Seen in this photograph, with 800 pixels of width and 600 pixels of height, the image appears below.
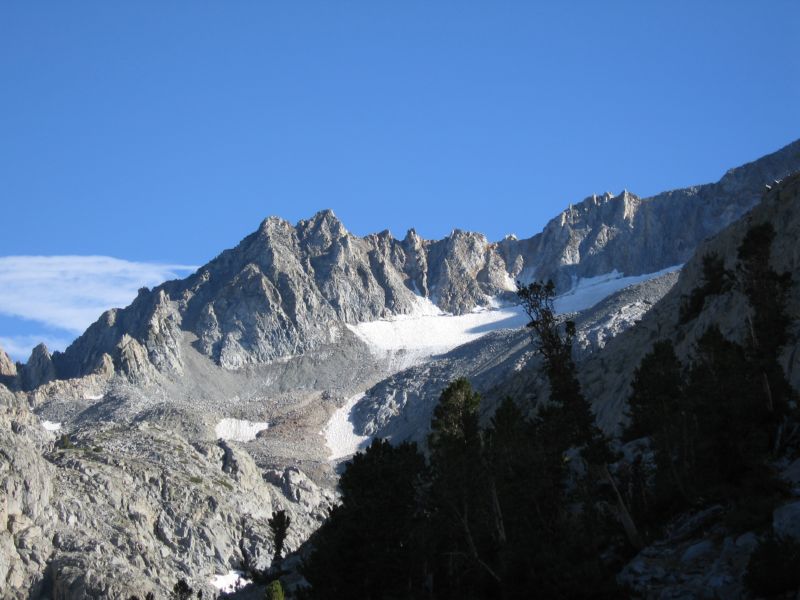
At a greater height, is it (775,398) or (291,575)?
(775,398)

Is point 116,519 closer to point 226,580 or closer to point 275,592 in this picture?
point 226,580

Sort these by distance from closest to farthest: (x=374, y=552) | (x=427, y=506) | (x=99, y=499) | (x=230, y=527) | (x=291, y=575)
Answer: (x=374, y=552) → (x=427, y=506) → (x=291, y=575) → (x=99, y=499) → (x=230, y=527)

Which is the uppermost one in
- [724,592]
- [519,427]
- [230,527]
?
[519,427]

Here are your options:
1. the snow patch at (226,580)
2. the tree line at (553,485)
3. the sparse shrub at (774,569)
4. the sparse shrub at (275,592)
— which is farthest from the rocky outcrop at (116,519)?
the sparse shrub at (774,569)

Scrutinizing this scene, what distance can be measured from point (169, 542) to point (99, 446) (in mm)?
36993

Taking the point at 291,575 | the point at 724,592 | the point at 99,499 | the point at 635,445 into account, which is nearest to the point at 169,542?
the point at 99,499

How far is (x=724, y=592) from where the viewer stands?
982 inches

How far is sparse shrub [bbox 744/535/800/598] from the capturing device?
2275cm

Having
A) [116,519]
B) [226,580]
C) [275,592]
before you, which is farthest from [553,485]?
[226,580]

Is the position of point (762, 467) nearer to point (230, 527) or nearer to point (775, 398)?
point (775, 398)

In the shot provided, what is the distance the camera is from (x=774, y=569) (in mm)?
23172

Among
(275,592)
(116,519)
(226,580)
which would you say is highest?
(116,519)

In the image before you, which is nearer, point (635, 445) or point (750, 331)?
point (750, 331)

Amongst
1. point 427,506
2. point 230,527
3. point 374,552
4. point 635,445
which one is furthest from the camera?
point 230,527
